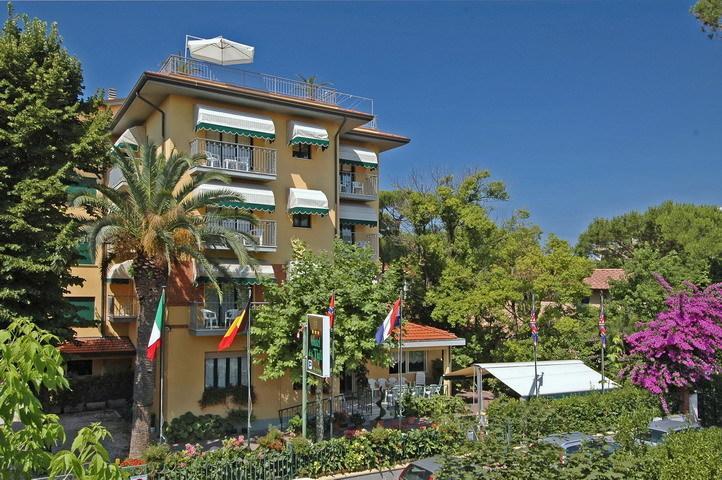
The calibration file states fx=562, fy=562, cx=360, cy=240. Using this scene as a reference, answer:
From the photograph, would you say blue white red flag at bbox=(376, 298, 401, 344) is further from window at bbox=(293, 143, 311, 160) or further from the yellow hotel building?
window at bbox=(293, 143, 311, 160)

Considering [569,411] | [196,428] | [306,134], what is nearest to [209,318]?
[196,428]

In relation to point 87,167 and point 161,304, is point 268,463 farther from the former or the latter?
point 87,167

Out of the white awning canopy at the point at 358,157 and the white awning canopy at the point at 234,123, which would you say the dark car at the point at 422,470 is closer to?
the white awning canopy at the point at 234,123

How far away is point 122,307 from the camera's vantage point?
25.9 meters

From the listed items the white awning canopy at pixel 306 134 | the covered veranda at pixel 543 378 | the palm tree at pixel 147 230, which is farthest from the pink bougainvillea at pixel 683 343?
the palm tree at pixel 147 230

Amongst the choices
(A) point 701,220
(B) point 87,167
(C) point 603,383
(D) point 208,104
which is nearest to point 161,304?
(B) point 87,167

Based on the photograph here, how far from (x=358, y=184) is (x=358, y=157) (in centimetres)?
149

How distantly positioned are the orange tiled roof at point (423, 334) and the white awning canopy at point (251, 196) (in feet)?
29.3

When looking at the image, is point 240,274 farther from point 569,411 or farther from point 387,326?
point 569,411

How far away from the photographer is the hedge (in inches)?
749

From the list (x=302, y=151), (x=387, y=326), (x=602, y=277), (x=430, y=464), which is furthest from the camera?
(x=602, y=277)

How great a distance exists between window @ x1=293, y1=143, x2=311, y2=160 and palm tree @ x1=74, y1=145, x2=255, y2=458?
22.7 ft

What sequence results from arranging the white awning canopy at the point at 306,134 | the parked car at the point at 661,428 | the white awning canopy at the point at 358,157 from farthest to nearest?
1. the white awning canopy at the point at 358,157
2. the white awning canopy at the point at 306,134
3. the parked car at the point at 661,428

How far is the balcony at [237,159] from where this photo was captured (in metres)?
22.5
